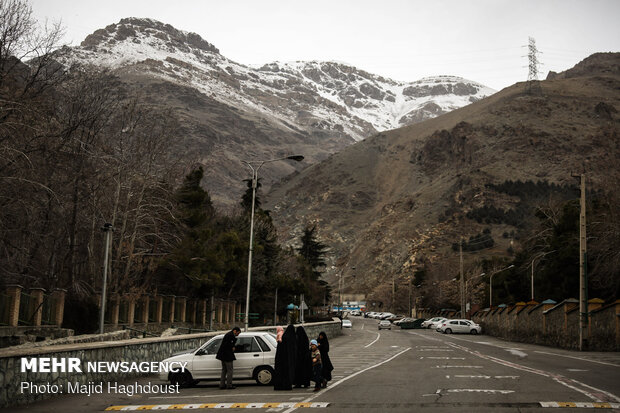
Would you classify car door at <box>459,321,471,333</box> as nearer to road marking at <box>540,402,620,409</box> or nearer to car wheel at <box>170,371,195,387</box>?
car wheel at <box>170,371,195,387</box>

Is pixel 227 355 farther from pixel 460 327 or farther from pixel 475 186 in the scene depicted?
pixel 475 186

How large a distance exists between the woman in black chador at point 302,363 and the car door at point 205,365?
7.49 feet

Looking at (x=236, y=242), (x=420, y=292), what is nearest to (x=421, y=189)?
(x=420, y=292)

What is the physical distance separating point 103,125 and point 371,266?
5071 inches

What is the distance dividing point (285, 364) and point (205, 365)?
100 inches

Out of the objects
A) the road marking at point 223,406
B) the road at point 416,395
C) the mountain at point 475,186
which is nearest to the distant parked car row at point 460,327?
the road at point 416,395

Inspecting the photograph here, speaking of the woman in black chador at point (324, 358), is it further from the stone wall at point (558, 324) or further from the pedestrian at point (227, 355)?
the stone wall at point (558, 324)

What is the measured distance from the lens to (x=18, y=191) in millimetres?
26438

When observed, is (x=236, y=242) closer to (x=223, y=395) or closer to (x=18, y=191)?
(x=18, y=191)

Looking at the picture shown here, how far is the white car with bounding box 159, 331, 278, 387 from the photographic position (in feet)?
56.4

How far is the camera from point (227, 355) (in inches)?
639

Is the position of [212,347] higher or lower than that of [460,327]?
higher

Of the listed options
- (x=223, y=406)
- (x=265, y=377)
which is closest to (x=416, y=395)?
(x=223, y=406)

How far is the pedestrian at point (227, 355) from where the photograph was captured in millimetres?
16234
